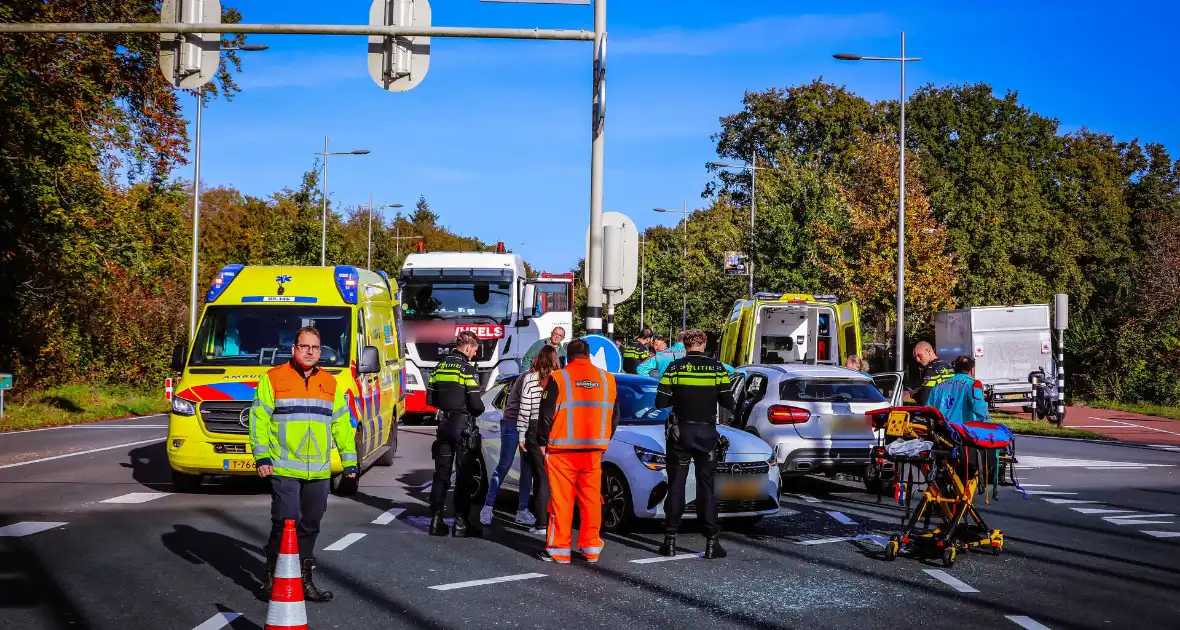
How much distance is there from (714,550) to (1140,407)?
34.2 meters

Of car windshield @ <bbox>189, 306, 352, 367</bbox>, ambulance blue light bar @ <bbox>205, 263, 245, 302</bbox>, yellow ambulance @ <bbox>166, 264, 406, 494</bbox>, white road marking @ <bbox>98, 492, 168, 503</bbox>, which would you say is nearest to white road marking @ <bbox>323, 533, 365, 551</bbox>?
yellow ambulance @ <bbox>166, 264, 406, 494</bbox>

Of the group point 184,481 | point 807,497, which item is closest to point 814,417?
point 807,497

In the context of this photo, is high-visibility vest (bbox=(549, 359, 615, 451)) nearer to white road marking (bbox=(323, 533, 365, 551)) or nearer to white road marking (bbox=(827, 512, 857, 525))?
white road marking (bbox=(323, 533, 365, 551))

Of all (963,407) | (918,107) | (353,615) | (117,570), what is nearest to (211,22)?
(117,570)

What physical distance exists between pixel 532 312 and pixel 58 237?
379 inches

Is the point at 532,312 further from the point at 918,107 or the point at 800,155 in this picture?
the point at 918,107

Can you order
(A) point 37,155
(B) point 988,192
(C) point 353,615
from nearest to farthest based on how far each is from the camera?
(C) point 353,615, (A) point 37,155, (B) point 988,192

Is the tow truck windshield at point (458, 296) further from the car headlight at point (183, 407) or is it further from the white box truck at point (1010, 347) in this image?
the white box truck at point (1010, 347)

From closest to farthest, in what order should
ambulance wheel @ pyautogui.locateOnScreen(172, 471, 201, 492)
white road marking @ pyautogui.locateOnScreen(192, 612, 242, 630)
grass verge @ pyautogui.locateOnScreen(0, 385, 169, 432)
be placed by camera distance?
white road marking @ pyautogui.locateOnScreen(192, 612, 242, 630), ambulance wheel @ pyautogui.locateOnScreen(172, 471, 201, 492), grass verge @ pyautogui.locateOnScreen(0, 385, 169, 432)

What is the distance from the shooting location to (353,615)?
703 centimetres

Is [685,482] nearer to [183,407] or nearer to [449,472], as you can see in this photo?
[449,472]

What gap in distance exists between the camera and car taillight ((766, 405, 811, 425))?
13398mm

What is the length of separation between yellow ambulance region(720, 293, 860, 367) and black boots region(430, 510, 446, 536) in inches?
536

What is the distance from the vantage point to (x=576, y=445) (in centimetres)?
919
